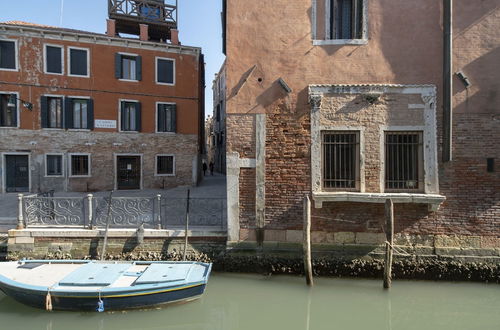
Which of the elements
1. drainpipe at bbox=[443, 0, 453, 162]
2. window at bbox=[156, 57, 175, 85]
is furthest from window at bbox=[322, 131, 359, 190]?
window at bbox=[156, 57, 175, 85]

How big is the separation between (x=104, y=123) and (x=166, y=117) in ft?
8.53

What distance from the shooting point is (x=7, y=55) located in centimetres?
1204

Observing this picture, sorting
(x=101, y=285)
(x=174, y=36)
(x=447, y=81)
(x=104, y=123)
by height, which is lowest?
(x=101, y=285)

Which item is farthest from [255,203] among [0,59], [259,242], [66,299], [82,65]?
[0,59]

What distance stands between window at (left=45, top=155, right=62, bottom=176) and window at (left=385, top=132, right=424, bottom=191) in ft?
40.9

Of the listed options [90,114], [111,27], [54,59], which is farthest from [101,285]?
[111,27]

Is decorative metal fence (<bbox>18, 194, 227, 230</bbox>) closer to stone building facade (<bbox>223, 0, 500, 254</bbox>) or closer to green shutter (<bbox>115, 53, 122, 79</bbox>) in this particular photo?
stone building facade (<bbox>223, 0, 500, 254</bbox>)

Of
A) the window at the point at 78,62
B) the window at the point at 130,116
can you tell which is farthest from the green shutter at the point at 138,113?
the window at the point at 78,62

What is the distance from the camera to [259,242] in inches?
235

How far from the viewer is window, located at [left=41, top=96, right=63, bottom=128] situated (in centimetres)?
1247

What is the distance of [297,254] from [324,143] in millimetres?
2160

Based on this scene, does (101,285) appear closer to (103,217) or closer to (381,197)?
(103,217)

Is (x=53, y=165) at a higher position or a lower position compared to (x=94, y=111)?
lower

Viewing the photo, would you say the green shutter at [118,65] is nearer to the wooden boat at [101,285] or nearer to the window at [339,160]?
the wooden boat at [101,285]
